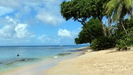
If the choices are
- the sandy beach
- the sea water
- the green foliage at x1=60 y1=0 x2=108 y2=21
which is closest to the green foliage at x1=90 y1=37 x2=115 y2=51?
the green foliage at x1=60 y1=0 x2=108 y2=21

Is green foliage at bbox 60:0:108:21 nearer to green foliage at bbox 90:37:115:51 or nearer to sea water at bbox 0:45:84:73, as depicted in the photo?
green foliage at bbox 90:37:115:51

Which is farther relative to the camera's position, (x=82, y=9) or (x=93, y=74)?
(x=82, y=9)

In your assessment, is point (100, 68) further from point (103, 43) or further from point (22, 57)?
point (22, 57)

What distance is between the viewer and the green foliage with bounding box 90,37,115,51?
1977 cm

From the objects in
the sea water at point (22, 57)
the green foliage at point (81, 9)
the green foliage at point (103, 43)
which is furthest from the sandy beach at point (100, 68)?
the green foliage at point (81, 9)

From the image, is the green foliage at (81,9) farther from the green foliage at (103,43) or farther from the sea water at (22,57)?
the sea water at (22,57)

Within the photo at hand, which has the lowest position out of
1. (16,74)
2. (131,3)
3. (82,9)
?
(16,74)

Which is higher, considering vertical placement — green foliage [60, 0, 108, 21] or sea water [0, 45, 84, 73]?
green foliage [60, 0, 108, 21]

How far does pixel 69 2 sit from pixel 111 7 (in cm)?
913

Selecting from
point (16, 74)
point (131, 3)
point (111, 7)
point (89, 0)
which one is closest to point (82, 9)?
point (89, 0)

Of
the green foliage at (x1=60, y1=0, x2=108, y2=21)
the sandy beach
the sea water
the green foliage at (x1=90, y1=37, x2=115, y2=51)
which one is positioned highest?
the green foliage at (x1=60, y1=0, x2=108, y2=21)

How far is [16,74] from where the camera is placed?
26.0 ft

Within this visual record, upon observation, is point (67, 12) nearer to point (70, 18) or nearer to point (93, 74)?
point (70, 18)

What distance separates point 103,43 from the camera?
19.7 metres
